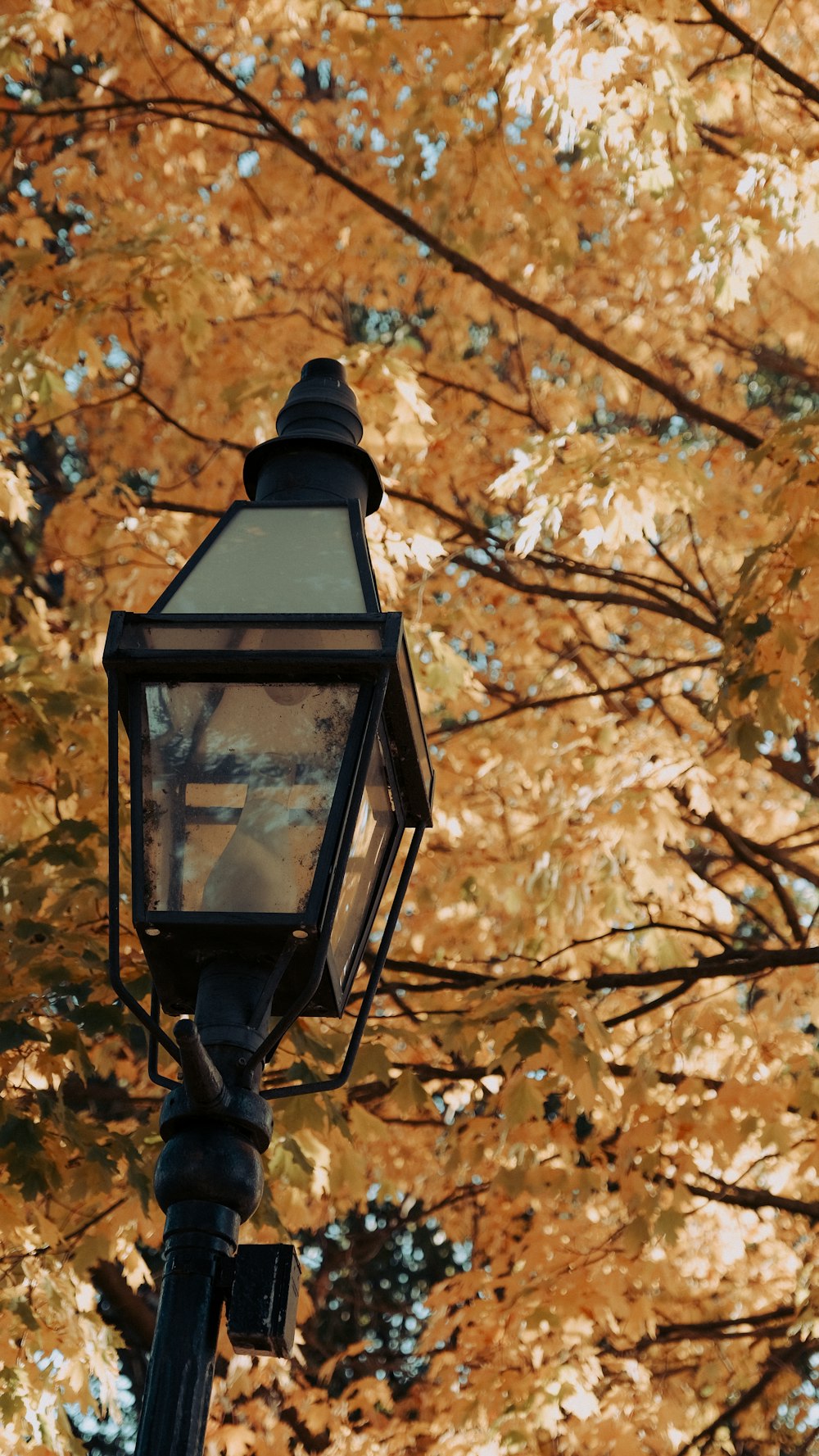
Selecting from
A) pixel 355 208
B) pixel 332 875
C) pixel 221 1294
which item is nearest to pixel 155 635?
pixel 332 875

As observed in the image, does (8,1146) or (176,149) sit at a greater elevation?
(176,149)

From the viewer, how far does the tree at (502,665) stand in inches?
166

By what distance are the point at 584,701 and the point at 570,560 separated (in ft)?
3.85

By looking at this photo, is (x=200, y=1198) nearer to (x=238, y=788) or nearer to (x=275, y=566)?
(x=238, y=788)

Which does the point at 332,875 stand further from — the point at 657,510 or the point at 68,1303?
the point at 657,510

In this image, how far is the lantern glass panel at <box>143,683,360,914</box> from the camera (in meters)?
1.68

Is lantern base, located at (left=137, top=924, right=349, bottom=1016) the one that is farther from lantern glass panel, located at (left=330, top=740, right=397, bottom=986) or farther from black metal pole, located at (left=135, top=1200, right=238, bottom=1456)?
black metal pole, located at (left=135, top=1200, right=238, bottom=1456)

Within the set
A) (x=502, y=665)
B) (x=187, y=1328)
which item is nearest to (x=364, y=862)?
(x=187, y=1328)

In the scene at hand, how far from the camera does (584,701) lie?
21.6ft

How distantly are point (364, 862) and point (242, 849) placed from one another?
8.8 inches

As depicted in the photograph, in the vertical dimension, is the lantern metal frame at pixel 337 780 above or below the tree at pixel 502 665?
below

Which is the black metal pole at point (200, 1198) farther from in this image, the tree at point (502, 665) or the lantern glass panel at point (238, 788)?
the tree at point (502, 665)

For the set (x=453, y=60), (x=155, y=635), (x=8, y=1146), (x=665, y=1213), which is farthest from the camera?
(x=453, y=60)

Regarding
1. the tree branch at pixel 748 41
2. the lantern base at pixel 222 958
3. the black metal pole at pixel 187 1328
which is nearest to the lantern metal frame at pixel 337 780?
the lantern base at pixel 222 958
